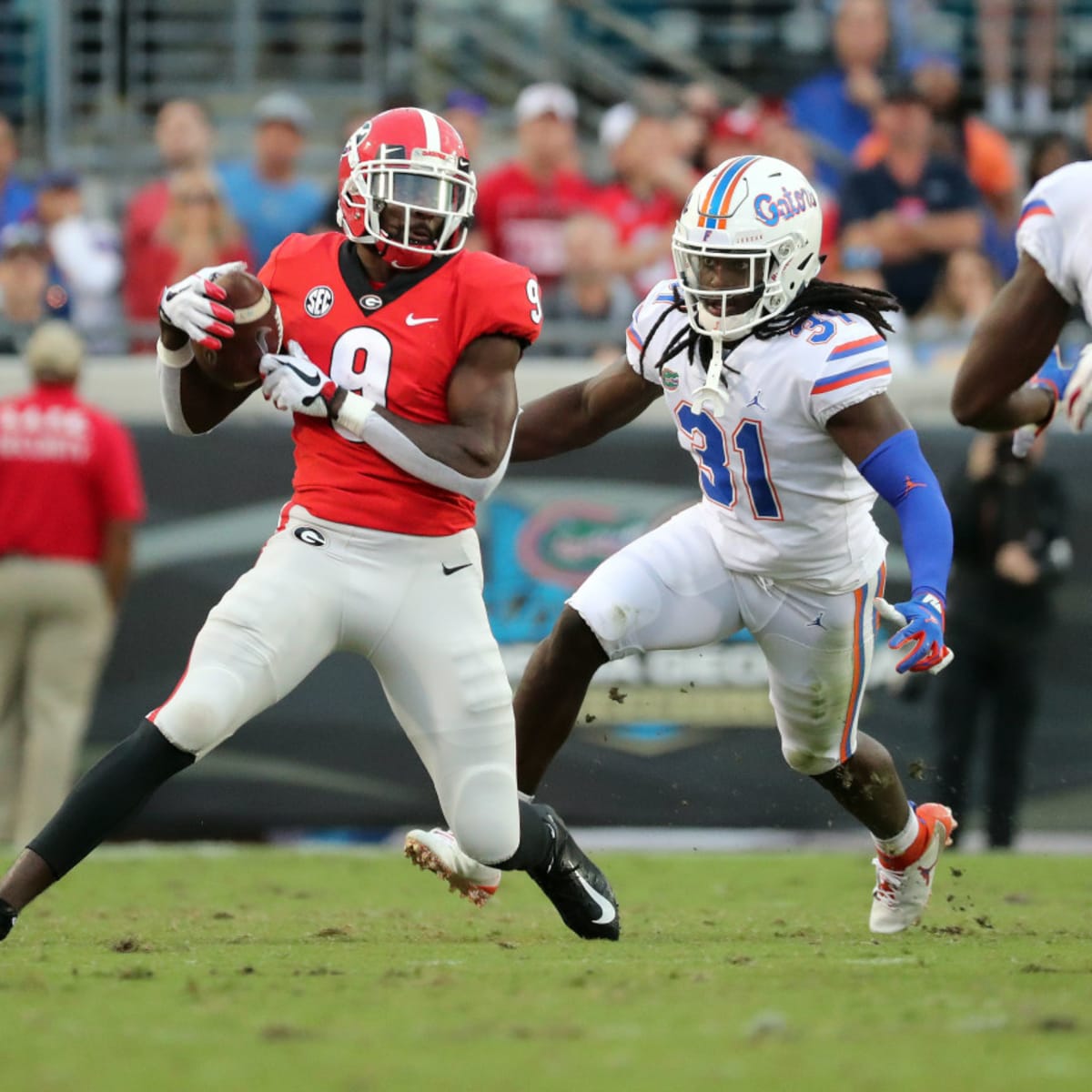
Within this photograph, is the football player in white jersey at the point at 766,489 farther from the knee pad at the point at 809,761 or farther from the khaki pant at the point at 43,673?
the khaki pant at the point at 43,673

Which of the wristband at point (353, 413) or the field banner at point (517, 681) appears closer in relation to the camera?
the wristband at point (353, 413)

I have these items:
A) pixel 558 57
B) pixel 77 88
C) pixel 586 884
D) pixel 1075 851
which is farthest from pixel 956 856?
pixel 77 88

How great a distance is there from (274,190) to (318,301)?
18.4 feet

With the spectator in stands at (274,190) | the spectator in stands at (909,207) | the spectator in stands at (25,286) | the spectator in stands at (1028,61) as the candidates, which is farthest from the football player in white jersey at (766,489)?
the spectator in stands at (1028,61)

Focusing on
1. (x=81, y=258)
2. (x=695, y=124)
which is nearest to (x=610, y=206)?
(x=695, y=124)

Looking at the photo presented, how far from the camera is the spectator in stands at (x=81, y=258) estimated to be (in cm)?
1002

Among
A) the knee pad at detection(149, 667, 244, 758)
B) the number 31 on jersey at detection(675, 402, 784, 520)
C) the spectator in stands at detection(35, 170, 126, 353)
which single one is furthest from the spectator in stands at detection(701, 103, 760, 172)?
the knee pad at detection(149, 667, 244, 758)

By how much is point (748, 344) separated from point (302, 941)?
6.23 feet

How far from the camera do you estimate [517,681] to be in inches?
332

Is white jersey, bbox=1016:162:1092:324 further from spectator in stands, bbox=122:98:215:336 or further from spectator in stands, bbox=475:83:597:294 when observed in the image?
spectator in stands, bbox=122:98:215:336

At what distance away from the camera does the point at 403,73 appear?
38.7ft

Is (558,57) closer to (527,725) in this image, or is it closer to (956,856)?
(956,856)

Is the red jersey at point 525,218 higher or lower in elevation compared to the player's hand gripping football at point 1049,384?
lower

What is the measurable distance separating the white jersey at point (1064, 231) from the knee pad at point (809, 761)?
1296mm
